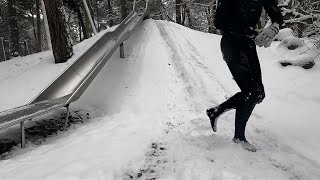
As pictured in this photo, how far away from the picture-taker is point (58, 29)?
8.96 meters

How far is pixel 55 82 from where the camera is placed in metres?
5.80

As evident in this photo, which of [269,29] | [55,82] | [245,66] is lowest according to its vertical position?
[55,82]

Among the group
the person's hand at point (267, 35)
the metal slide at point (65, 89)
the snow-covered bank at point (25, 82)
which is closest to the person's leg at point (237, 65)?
the person's hand at point (267, 35)

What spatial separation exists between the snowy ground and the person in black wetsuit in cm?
51

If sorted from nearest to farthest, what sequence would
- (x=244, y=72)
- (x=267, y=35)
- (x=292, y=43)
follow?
(x=267, y=35) → (x=244, y=72) → (x=292, y=43)

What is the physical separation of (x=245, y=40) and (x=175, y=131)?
1.56m

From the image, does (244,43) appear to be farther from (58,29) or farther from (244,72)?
(58,29)

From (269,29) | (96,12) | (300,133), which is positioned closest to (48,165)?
(269,29)

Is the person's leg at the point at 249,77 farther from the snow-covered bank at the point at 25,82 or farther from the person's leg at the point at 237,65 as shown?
the snow-covered bank at the point at 25,82

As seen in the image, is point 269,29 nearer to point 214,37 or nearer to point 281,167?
point 281,167

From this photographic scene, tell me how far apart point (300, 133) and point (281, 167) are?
44.8 inches

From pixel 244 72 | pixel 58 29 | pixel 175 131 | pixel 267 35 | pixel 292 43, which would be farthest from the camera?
pixel 58 29

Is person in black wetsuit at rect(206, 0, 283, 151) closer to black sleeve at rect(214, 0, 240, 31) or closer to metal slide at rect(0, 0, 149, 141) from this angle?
black sleeve at rect(214, 0, 240, 31)

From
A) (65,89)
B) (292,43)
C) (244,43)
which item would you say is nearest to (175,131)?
(244,43)
